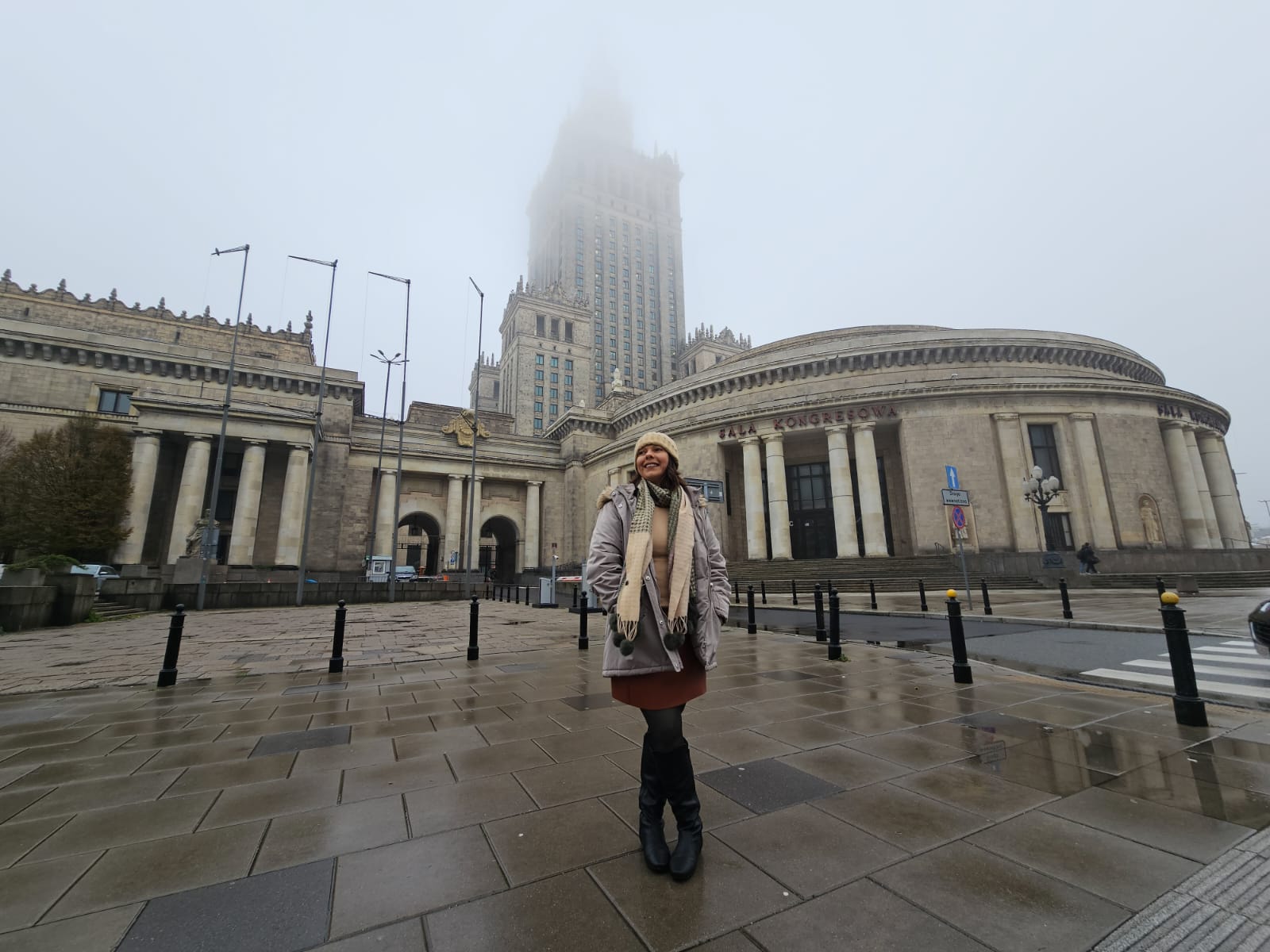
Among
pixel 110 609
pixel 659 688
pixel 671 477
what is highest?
pixel 671 477

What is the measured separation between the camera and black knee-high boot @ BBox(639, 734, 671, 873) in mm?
2457

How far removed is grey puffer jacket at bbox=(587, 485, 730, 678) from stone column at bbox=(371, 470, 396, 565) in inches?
1611

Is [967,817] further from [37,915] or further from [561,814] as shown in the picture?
[37,915]

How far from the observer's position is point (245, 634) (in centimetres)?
1277

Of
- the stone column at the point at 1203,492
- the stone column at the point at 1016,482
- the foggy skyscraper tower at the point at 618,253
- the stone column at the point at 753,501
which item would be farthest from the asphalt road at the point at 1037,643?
the foggy skyscraper tower at the point at 618,253

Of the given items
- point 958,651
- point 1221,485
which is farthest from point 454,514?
point 1221,485

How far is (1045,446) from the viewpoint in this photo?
32.1 meters

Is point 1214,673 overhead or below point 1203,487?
below

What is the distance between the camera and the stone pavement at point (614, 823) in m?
2.02

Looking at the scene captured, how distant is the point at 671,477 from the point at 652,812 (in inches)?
68.8

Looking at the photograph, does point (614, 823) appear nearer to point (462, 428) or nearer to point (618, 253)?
point (462, 428)

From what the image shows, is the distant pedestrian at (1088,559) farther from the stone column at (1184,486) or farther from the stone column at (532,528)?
the stone column at (532,528)

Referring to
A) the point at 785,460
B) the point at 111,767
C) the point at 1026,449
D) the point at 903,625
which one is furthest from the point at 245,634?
the point at 1026,449

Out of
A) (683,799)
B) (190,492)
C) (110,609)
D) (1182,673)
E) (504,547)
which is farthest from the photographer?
(504,547)
